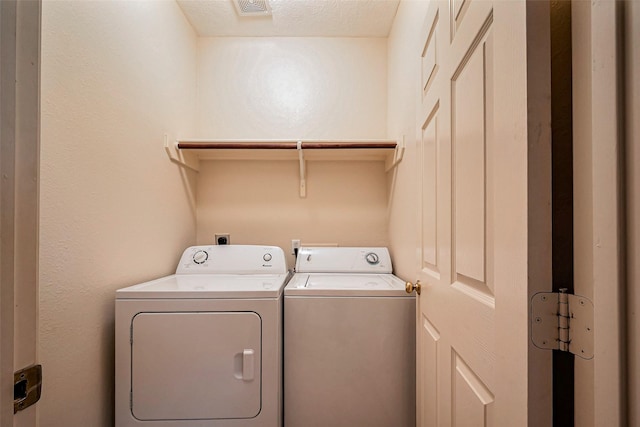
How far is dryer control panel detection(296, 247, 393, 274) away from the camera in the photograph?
1988 millimetres

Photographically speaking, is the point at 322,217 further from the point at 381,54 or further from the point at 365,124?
the point at 381,54

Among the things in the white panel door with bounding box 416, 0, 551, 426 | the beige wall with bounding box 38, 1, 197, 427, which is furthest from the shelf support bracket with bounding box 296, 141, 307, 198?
the white panel door with bounding box 416, 0, 551, 426

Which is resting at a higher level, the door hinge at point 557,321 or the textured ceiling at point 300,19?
the textured ceiling at point 300,19

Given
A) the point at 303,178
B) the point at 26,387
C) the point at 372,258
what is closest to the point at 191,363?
the point at 26,387

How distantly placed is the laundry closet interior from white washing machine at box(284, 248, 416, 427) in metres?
0.40

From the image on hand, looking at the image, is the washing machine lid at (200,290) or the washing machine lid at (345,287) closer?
the washing machine lid at (200,290)

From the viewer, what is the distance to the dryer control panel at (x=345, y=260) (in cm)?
199

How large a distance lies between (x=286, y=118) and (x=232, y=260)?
3.97 ft

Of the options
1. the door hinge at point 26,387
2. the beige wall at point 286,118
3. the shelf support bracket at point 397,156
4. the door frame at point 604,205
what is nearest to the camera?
the door frame at point 604,205

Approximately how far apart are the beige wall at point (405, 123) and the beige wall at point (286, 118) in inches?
9.9

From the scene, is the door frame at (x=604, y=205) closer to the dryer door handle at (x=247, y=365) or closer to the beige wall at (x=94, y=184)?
the dryer door handle at (x=247, y=365)

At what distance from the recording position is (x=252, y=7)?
6.43ft

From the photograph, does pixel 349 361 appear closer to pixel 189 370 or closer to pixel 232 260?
pixel 189 370

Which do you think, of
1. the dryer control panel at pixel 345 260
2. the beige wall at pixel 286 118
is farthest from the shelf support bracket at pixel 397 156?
the dryer control panel at pixel 345 260
